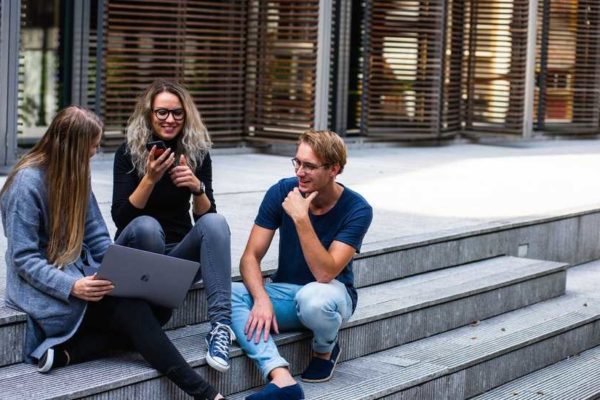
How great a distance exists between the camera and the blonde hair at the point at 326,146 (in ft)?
16.3

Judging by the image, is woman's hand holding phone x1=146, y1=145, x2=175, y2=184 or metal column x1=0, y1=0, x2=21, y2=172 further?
metal column x1=0, y1=0, x2=21, y2=172

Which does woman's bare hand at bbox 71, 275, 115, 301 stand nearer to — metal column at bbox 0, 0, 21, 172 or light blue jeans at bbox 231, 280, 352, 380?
light blue jeans at bbox 231, 280, 352, 380

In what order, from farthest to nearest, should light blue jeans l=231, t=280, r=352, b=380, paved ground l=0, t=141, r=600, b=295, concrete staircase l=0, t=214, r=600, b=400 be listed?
paved ground l=0, t=141, r=600, b=295, light blue jeans l=231, t=280, r=352, b=380, concrete staircase l=0, t=214, r=600, b=400

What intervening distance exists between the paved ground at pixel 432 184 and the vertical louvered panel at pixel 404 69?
35cm

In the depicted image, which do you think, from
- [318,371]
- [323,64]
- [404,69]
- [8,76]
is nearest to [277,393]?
[318,371]

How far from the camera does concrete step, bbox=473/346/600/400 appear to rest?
6023 mm

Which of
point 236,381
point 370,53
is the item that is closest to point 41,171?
point 236,381

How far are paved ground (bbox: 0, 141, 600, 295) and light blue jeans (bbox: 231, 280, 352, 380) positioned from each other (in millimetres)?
849

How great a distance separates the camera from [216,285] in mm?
4973

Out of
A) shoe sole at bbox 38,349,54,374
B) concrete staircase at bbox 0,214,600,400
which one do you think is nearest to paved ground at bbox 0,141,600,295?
concrete staircase at bbox 0,214,600,400

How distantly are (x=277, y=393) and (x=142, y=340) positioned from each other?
609 millimetres

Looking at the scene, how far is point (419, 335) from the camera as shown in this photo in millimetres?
6266

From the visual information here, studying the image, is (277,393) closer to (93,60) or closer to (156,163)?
(156,163)

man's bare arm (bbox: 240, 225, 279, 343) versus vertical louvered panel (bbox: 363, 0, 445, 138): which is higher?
vertical louvered panel (bbox: 363, 0, 445, 138)
